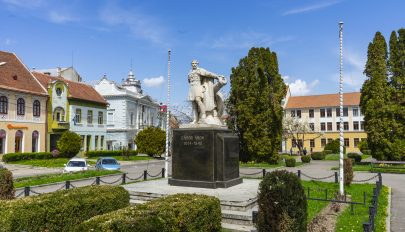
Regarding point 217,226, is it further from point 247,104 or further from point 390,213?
point 247,104

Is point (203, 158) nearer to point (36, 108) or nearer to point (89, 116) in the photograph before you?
point (36, 108)

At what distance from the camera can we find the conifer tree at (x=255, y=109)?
116 ft

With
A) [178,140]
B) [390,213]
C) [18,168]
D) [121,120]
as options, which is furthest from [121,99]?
[390,213]

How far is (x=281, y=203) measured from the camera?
685cm

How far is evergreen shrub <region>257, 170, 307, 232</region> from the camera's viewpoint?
6820mm

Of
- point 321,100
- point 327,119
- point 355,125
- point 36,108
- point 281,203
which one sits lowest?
point 281,203

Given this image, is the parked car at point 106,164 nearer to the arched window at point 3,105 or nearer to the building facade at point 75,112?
the arched window at point 3,105

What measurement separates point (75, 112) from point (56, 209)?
41.0 m

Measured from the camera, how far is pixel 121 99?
58.1 metres

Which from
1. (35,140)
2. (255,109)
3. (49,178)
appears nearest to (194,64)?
(49,178)

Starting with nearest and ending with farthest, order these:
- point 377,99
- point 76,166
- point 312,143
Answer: point 76,166, point 377,99, point 312,143

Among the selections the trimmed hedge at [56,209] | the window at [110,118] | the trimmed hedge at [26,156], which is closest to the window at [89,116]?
the window at [110,118]

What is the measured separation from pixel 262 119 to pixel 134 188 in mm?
24095

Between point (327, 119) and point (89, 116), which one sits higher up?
point (327, 119)
